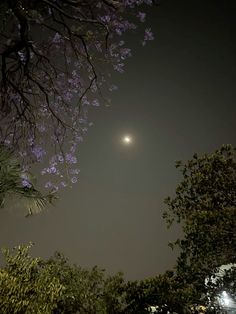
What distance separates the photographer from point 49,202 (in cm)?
994

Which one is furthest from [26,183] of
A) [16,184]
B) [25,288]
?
[25,288]

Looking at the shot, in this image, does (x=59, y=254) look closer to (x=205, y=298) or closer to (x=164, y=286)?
(x=164, y=286)

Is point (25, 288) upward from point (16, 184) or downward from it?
downward

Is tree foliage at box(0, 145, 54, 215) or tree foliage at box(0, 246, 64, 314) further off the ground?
tree foliage at box(0, 145, 54, 215)

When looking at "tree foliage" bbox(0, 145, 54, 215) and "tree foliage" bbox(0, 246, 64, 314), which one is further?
"tree foliage" bbox(0, 145, 54, 215)

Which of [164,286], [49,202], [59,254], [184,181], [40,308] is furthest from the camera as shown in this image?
[59,254]

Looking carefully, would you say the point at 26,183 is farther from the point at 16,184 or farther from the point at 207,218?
the point at 207,218

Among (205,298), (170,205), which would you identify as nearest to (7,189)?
(170,205)

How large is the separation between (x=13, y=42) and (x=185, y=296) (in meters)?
9.46

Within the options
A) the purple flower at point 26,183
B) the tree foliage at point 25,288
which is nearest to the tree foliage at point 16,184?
the purple flower at point 26,183

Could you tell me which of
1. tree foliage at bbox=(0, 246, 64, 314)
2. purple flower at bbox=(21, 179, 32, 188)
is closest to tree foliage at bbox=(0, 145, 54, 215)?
purple flower at bbox=(21, 179, 32, 188)

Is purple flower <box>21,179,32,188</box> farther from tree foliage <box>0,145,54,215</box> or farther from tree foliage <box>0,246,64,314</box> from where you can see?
tree foliage <box>0,246,64,314</box>

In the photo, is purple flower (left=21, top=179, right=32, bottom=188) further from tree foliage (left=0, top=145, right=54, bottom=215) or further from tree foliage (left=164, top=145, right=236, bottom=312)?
tree foliage (left=164, top=145, right=236, bottom=312)

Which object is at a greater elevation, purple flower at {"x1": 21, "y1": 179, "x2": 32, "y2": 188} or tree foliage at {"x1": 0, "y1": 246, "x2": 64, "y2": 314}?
purple flower at {"x1": 21, "y1": 179, "x2": 32, "y2": 188}
